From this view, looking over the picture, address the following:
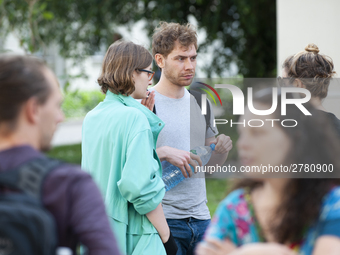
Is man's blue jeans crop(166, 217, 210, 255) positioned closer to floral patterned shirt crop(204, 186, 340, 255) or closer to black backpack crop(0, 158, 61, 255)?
floral patterned shirt crop(204, 186, 340, 255)

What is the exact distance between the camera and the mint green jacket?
1929 millimetres

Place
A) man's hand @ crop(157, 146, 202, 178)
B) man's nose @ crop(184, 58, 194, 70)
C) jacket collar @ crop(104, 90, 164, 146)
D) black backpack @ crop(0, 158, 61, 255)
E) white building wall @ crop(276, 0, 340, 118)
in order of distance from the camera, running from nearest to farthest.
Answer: black backpack @ crop(0, 158, 61, 255)
jacket collar @ crop(104, 90, 164, 146)
man's hand @ crop(157, 146, 202, 178)
man's nose @ crop(184, 58, 194, 70)
white building wall @ crop(276, 0, 340, 118)

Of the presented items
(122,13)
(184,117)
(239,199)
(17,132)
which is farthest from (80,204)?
(122,13)

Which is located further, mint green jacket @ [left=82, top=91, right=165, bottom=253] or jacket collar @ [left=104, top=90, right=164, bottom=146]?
jacket collar @ [left=104, top=90, right=164, bottom=146]

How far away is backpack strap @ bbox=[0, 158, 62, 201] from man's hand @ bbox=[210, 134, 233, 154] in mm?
1521

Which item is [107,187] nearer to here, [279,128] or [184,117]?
[184,117]

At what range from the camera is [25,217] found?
98 cm

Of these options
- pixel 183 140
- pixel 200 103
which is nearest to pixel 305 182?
pixel 183 140

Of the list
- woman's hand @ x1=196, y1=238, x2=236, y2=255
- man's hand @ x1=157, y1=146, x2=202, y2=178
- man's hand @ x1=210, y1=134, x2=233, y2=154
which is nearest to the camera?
woman's hand @ x1=196, y1=238, x2=236, y2=255

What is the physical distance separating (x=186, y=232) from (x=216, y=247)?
1205mm

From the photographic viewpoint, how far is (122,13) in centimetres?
938

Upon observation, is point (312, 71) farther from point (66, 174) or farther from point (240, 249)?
point (66, 174)

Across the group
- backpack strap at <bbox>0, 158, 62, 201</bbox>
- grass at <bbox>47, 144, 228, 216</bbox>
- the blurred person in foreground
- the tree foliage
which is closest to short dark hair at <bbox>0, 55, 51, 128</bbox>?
the blurred person in foreground

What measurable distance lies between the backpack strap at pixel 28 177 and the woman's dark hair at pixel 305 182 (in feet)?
2.13
